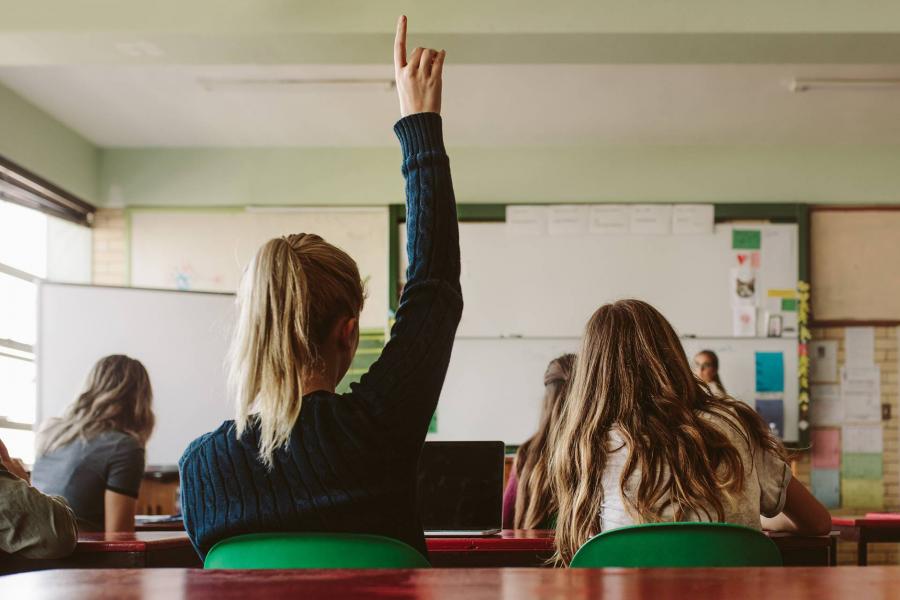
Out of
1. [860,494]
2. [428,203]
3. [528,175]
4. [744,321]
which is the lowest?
[860,494]

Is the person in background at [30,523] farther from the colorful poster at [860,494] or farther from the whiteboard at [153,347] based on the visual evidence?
the colorful poster at [860,494]

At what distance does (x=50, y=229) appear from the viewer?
5895mm

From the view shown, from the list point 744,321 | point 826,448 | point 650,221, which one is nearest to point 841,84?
point 650,221

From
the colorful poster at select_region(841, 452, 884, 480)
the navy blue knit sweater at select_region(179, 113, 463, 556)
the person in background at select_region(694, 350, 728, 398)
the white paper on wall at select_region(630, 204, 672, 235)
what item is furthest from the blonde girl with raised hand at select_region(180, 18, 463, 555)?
the colorful poster at select_region(841, 452, 884, 480)

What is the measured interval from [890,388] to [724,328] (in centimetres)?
118

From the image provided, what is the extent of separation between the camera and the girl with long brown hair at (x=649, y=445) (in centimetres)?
184

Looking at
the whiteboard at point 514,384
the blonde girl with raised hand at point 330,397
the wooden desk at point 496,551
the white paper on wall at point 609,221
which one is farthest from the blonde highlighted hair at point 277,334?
the white paper on wall at point 609,221

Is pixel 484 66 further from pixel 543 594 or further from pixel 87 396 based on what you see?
pixel 543 594

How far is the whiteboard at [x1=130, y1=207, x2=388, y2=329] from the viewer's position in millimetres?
6191

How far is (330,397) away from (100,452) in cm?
262

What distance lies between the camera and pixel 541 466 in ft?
9.53

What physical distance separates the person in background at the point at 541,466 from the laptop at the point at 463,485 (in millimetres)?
192

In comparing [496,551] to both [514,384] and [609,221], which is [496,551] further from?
[609,221]

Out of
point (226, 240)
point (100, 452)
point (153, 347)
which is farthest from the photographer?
point (226, 240)
